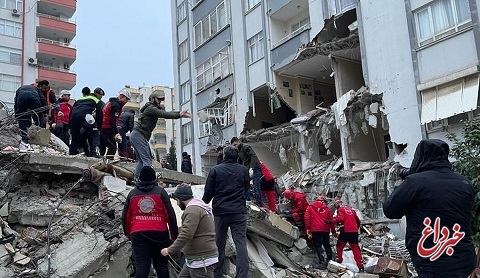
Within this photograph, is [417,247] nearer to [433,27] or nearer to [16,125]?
[16,125]

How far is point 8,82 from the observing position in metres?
34.6

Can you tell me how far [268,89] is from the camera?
871 inches

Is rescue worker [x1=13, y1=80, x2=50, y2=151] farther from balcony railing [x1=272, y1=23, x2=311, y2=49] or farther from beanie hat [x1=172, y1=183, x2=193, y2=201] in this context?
balcony railing [x1=272, y1=23, x2=311, y2=49]

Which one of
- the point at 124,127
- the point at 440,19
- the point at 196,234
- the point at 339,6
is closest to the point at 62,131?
the point at 124,127

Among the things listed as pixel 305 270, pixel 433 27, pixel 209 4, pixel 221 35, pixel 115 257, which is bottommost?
pixel 305 270

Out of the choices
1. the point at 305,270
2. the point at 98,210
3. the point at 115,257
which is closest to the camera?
the point at 115,257

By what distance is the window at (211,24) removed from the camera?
2520 centimetres

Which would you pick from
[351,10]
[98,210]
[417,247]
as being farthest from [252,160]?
[351,10]

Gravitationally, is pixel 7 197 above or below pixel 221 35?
below

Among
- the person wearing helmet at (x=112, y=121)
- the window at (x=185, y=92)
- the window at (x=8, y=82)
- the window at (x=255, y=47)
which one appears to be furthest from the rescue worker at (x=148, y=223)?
the window at (x=8, y=82)

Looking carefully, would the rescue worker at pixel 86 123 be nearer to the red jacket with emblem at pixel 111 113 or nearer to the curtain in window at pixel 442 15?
the red jacket with emblem at pixel 111 113

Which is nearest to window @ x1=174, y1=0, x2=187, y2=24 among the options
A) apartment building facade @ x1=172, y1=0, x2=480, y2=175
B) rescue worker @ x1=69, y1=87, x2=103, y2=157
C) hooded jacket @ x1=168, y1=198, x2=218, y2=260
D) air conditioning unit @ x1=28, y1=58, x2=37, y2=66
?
apartment building facade @ x1=172, y1=0, x2=480, y2=175

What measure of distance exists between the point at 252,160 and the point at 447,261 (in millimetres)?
6466

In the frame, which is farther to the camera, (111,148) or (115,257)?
(111,148)
